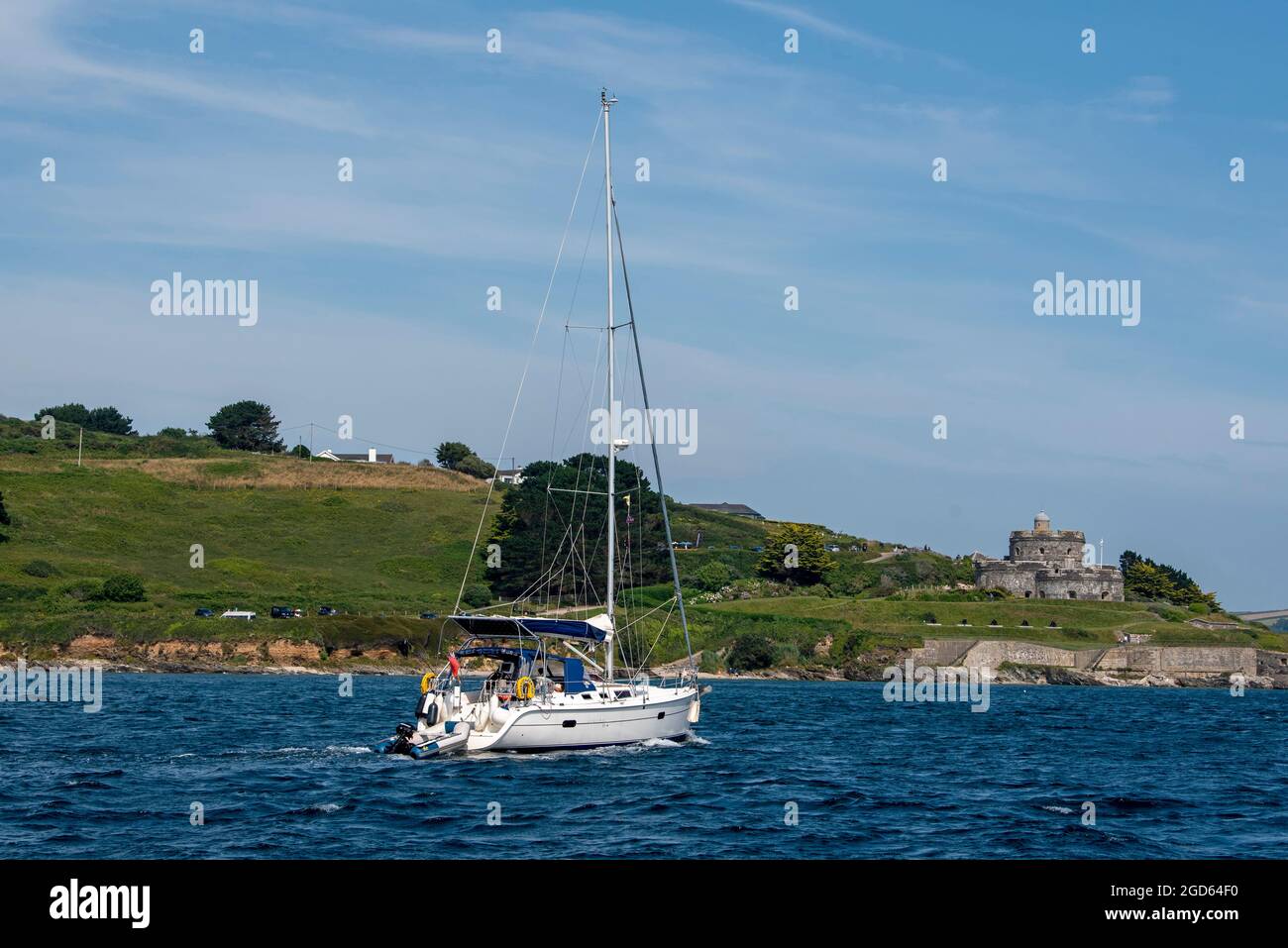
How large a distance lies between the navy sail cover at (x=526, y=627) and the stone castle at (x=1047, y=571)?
106922mm

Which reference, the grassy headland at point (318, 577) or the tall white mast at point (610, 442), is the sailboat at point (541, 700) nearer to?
the tall white mast at point (610, 442)

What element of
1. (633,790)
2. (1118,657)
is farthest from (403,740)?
(1118,657)

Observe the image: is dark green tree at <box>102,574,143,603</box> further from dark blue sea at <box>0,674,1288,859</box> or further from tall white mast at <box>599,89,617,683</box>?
tall white mast at <box>599,89,617,683</box>

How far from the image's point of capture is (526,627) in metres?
42.2

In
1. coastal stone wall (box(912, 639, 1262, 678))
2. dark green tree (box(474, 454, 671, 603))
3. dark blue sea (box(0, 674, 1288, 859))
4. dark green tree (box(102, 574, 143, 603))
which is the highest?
dark green tree (box(474, 454, 671, 603))

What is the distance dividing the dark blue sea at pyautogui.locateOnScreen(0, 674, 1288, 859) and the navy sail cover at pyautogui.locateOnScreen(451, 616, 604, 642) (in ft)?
12.6

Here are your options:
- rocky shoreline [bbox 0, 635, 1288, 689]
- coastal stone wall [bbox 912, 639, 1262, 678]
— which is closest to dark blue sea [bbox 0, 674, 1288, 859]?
rocky shoreline [bbox 0, 635, 1288, 689]

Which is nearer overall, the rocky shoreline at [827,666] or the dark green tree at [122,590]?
the rocky shoreline at [827,666]

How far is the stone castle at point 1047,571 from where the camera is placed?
14538 centimetres

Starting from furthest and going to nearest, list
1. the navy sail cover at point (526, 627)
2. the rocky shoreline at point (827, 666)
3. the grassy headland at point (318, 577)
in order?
the grassy headland at point (318, 577) → the rocky shoreline at point (827, 666) → the navy sail cover at point (526, 627)

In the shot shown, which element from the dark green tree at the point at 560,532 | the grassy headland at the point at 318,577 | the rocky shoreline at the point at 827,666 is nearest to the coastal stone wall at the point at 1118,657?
the rocky shoreline at the point at 827,666

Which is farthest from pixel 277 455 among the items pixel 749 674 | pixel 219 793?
pixel 219 793

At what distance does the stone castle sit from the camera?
477 ft

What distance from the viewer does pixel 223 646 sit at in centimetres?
8956
